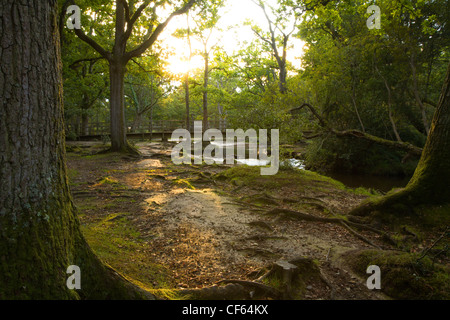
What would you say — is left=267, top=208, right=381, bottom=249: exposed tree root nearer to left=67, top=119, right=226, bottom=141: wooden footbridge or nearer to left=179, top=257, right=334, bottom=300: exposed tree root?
left=179, top=257, right=334, bottom=300: exposed tree root

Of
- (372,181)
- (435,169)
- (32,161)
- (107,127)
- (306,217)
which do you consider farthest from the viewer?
(107,127)

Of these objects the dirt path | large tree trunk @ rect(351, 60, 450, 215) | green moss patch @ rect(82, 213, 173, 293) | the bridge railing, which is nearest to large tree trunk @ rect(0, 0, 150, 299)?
green moss patch @ rect(82, 213, 173, 293)

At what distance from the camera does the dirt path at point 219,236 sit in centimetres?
349

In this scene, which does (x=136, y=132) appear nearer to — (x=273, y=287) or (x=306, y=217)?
(x=306, y=217)

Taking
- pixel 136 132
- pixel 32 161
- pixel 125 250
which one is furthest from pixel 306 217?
pixel 136 132

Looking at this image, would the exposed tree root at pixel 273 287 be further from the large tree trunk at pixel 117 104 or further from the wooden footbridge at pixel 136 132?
the wooden footbridge at pixel 136 132

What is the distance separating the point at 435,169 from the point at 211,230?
13.2 feet

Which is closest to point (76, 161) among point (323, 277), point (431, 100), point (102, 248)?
point (102, 248)

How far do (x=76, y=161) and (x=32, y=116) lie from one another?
11.3m

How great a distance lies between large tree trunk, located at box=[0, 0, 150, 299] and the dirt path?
157 cm

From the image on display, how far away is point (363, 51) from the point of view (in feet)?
40.2

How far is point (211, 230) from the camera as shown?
5082mm

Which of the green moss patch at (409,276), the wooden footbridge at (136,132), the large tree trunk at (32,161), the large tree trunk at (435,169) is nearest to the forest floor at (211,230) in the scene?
the green moss patch at (409,276)
